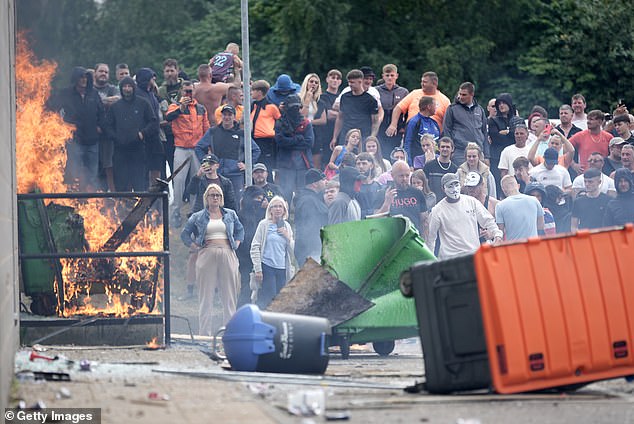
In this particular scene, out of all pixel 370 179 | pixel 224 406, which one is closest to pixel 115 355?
pixel 224 406

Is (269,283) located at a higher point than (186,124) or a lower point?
lower

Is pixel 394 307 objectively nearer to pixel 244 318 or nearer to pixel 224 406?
pixel 244 318

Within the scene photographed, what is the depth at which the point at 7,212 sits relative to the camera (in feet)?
40.7

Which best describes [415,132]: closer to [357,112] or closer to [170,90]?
[357,112]

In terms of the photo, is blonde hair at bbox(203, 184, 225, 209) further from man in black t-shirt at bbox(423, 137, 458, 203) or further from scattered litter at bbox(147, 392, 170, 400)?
scattered litter at bbox(147, 392, 170, 400)

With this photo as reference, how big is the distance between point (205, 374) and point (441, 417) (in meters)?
2.77

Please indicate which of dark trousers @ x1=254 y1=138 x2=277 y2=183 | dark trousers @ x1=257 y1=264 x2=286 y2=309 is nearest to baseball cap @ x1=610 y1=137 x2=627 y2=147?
dark trousers @ x1=254 y1=138 x2=277 y2=183

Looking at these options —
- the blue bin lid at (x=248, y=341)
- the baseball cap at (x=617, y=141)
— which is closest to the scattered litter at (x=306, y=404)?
the blue bin lid at (x=248, y=341)

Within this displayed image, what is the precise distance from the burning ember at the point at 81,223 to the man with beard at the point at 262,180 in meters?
2.07

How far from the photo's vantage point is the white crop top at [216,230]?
57.0 feet

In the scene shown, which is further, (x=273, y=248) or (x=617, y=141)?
(x=617, y=141)

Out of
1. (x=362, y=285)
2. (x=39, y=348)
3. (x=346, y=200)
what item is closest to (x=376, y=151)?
(x=346, y=200)

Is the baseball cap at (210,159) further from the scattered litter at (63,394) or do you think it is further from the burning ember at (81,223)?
the scattered litter at (63,394)

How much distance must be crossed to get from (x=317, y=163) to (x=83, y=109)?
3.59 m
